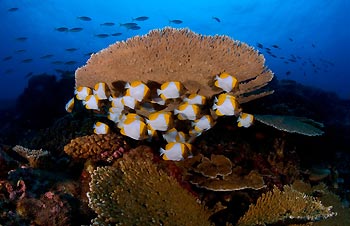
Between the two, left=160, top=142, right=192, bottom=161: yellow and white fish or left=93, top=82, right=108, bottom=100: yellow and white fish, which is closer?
left=160, top=142, right=192, bottom=161: yellow and white fish

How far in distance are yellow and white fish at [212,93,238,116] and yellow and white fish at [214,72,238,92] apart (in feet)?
0.42

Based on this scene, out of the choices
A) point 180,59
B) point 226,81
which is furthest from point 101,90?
point 226,81

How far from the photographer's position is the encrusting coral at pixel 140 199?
8.45 ft

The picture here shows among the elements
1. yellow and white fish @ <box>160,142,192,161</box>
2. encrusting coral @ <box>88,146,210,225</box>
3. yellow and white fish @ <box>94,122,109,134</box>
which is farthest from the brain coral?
encrusting coral @ <box>88,146,210,225</box>

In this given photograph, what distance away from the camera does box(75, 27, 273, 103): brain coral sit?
12.1 ft

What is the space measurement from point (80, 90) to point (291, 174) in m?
3.49

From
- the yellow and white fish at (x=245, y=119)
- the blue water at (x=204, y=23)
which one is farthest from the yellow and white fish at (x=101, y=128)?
the blue water at (x=204, y=23)

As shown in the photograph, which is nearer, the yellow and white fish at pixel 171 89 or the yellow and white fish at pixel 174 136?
the yellow and white fish at pixel 171 89

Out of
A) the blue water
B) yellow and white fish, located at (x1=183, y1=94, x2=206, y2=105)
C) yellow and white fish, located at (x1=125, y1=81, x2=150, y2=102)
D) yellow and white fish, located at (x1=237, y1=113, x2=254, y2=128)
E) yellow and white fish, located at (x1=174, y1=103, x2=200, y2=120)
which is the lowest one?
the blue water

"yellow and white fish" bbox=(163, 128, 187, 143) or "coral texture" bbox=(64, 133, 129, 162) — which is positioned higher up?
"yellow and white fish" bbox=(163, 128, 187, 143)

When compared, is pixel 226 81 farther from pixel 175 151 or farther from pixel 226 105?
pixel 175 151

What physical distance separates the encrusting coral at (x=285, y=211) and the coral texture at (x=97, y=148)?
74.4 inches

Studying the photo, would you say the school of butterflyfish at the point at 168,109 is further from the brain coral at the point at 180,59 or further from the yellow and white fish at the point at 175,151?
the brain coral at the point at 180,59

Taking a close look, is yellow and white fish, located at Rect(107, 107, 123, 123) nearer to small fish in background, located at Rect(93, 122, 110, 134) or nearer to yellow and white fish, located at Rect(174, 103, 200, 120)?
small fish in background, located at Rect(93, 122, 110, 134)
